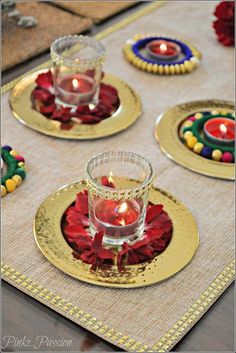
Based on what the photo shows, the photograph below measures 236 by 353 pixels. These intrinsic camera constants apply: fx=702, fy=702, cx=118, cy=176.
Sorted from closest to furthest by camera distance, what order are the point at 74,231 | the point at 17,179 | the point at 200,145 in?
the point at 74,231, the point at 17,179, the point at 200,145

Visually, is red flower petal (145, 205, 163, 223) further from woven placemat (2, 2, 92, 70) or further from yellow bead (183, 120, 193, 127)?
woven placemat (2, 2, 92, 70)

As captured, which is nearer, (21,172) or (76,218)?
(76,218)

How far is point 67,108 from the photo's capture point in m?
1.21

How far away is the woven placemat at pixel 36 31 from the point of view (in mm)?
1389

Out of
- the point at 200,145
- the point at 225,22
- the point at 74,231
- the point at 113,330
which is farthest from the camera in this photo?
the point at 225,22

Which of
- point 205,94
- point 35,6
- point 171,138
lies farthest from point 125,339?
point 35,6

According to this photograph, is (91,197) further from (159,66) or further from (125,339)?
(159,66)

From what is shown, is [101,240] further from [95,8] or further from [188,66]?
[95,8]

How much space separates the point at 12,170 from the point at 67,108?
7.5 inches

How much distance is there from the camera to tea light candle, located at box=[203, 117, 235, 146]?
1.17 meters

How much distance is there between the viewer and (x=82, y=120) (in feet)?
3.94

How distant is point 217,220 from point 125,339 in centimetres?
27

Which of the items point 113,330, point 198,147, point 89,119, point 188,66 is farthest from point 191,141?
point 113,330

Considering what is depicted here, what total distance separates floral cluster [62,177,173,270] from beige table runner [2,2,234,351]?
0.13 feet
